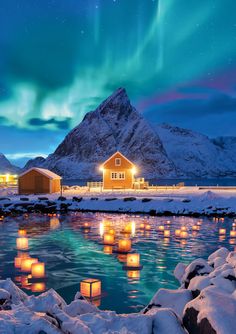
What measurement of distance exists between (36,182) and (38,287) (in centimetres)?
4487

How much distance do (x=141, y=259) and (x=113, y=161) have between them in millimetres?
47722

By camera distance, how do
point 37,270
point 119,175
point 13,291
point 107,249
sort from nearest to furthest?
point 13,291, point 37,270, point 107,249, point 119,175

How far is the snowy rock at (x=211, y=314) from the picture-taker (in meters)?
6.55

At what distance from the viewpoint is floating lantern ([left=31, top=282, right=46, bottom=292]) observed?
1409 centimetres

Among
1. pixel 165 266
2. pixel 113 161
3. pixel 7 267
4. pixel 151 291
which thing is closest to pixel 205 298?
pixel 151 291

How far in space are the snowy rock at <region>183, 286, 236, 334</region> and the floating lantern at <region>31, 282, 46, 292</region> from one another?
7.81m

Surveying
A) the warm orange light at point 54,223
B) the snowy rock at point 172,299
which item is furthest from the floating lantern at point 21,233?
the snowy rock at point 172,299

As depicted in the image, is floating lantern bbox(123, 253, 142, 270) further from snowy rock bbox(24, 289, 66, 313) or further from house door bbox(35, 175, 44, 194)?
house door bbox(35, 175, 44, 194)

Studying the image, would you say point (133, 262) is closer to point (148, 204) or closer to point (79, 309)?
point (79, 309)

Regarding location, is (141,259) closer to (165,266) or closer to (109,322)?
(165,266)

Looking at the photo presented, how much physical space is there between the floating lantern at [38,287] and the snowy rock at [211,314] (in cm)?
781

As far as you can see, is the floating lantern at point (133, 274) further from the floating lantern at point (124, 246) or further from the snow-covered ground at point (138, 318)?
the snow-covered ground at point (138, 318)

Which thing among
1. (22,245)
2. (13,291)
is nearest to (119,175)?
(22,245)

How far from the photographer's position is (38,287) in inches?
567
